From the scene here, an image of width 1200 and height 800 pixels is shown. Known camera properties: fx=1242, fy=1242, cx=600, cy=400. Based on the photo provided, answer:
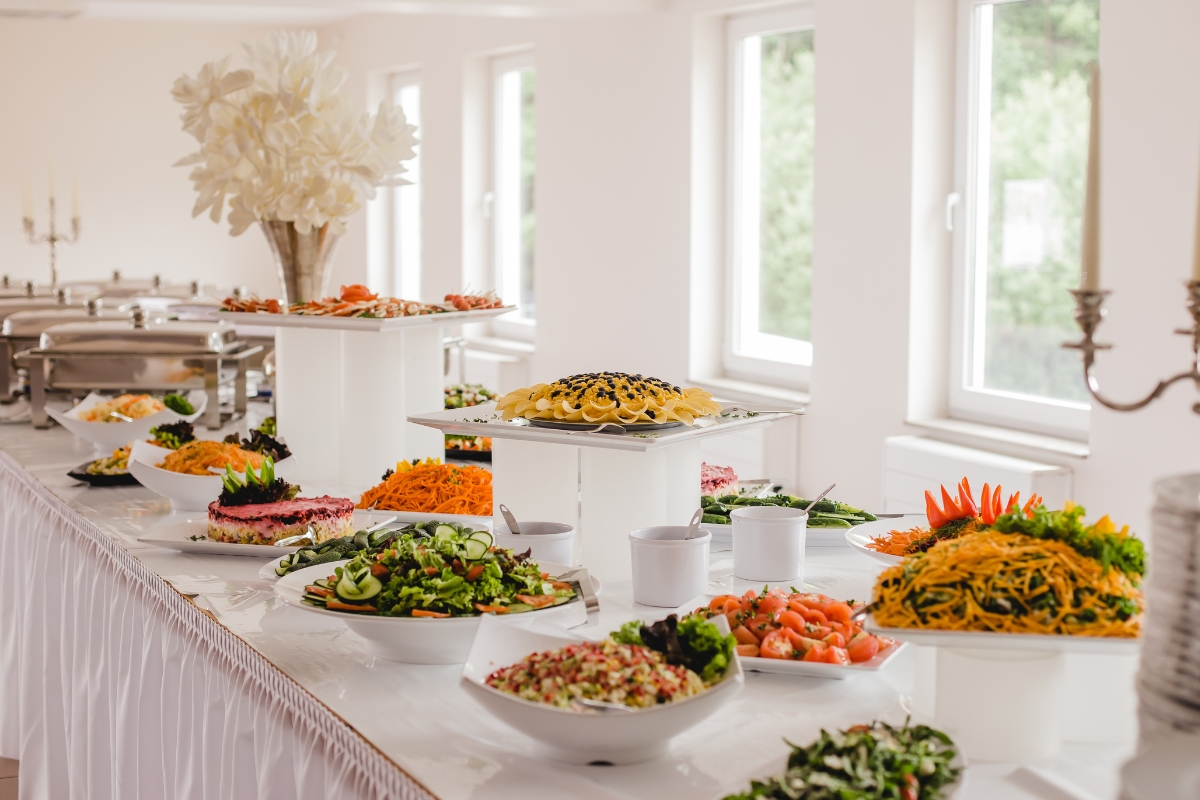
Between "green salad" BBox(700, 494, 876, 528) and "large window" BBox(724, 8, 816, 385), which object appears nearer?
Result: "green salad" BBox(700, 494, 876, 528)

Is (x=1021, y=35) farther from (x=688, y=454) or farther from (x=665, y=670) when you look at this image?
(x=665, y=670)

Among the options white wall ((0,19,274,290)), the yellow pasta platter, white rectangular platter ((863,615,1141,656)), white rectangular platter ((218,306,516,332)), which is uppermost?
white wall ((0,19,274,290))

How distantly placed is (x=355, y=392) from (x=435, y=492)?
476mm

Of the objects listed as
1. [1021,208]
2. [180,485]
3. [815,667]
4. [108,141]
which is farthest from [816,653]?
[108,141]

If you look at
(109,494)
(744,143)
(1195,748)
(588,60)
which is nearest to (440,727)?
(1195,748)

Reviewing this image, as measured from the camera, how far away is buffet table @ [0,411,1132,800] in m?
0.98

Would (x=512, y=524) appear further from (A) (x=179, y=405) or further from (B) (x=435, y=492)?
(A) (x=179, y=405)

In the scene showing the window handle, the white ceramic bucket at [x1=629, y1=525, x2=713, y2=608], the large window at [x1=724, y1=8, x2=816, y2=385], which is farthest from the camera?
the large window at [x1=724, y1=8, x2=816, y2=385]

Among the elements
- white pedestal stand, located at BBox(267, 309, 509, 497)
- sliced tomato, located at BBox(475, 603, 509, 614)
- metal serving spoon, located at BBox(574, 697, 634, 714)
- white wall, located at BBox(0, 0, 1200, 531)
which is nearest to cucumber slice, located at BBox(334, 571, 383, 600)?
sliced tomato, located at BBox(475, 603, 509, 614)

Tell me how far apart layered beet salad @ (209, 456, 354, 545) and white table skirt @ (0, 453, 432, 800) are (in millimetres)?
121

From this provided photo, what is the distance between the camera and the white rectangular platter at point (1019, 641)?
923 millimetres

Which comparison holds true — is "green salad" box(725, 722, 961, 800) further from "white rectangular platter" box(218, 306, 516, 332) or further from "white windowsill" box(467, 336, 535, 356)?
"white windowsill" box(467, 336, 535, 356)

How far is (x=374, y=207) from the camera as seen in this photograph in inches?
279

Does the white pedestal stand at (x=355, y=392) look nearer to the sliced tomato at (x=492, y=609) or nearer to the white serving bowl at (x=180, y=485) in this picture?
the white serving bowl at (x=180, y=485)
